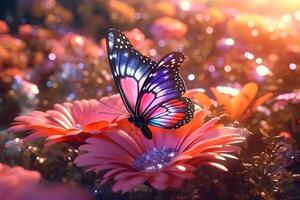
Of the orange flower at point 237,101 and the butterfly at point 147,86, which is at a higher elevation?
the orange flower at point 237,101

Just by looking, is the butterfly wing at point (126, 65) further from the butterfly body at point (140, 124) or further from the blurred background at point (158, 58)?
the blurred background at point (158, 58)

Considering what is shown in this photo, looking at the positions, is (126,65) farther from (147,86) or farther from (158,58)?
(158,58)

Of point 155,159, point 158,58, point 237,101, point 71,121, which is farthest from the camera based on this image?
point 158,58

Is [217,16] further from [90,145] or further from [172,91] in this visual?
[90,145]

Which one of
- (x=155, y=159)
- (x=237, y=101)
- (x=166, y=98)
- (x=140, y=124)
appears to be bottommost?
(x=155, y=159)

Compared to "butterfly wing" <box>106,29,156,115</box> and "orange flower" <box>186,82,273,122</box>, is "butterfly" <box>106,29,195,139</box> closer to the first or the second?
"butterfly wing" <box>106,29,156,115</box>

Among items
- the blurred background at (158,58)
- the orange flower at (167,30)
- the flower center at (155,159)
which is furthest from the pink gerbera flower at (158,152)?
the orange flower at (167,30)

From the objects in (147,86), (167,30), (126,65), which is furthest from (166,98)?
(167,30)

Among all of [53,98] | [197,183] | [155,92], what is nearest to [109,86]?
[53,98]
